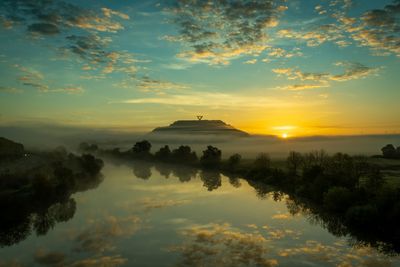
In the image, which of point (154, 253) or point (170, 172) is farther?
point (170, 172)

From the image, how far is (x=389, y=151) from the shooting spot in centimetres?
12875

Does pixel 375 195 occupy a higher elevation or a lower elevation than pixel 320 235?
higher

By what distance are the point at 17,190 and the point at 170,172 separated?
57.8 m

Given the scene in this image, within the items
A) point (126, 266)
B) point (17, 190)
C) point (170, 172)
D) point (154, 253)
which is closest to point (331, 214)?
point (154, 253)

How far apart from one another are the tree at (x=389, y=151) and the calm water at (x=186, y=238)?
75.8m

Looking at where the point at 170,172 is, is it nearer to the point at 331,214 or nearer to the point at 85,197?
the point at 85,197

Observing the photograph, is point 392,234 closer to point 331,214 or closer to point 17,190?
point 331,214

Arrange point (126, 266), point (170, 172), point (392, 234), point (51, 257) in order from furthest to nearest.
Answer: point (170, 172)
point (392, 234)
point (51, 257)
point (126, 266)

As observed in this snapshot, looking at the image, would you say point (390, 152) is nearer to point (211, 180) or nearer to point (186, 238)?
point (211, 180)

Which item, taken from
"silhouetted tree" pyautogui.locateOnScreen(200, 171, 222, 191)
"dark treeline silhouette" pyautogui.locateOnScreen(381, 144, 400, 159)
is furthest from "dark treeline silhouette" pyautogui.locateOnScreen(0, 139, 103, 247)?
"dark treeline silhouette" pyautogui.locateOnScreen(381, 144, 400, 159)

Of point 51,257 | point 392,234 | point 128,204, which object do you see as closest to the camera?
point 51,257

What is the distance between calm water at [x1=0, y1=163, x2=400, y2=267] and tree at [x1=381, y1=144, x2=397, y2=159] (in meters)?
75.8

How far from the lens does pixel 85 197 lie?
A: 229 feet

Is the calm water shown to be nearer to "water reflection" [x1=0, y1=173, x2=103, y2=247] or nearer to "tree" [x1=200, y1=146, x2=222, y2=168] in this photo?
"water reflection" [x1=0, y1=173, x2=103, y2=247]
